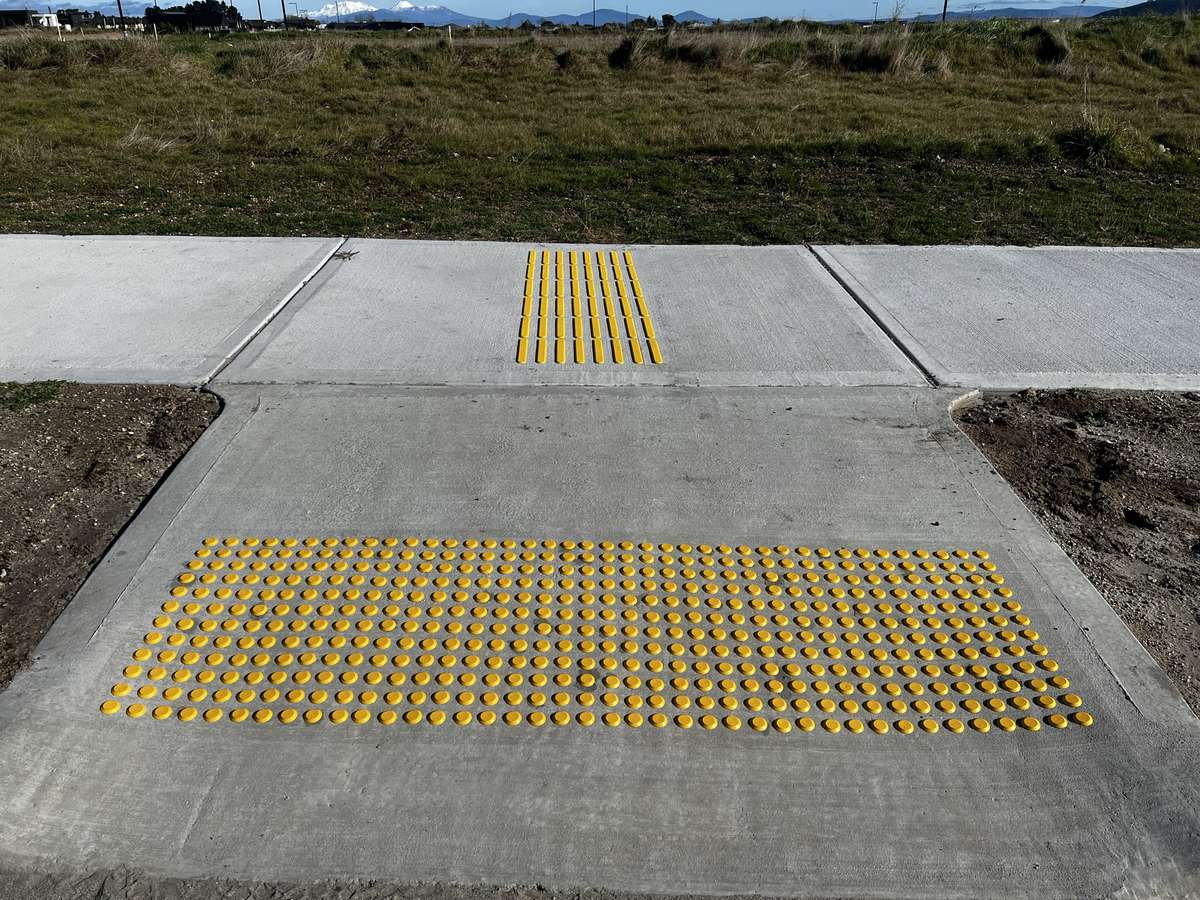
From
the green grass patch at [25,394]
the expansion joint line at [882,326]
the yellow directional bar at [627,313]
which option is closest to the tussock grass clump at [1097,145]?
the expansion joint line at [882,326]

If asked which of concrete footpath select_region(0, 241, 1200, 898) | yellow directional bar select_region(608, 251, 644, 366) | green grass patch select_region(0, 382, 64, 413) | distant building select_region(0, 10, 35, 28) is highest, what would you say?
distant building select_region(0, 10, 35, 28)

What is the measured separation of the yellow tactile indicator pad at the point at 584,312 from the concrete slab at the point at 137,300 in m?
1.65

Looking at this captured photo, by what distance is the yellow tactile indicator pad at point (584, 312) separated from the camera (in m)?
5.24

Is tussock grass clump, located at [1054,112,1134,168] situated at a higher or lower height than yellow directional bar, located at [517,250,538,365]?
higher

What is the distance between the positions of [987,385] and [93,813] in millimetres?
4491

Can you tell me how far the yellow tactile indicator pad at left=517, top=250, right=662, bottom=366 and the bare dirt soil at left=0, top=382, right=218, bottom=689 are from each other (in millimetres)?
1904

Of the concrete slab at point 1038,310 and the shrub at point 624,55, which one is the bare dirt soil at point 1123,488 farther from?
the shrub at point 624,55

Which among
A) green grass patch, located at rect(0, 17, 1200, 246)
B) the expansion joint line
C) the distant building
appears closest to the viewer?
the expansion joint line

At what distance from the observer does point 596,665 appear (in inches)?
115

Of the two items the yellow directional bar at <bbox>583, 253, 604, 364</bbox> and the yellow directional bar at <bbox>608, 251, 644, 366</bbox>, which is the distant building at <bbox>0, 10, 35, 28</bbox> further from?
the yellow directional bar at <bbox>608, 251, 644, 366</bbox>

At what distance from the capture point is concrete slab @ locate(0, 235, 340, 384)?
4914 mm

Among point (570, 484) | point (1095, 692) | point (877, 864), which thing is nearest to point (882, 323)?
point (570, 484)

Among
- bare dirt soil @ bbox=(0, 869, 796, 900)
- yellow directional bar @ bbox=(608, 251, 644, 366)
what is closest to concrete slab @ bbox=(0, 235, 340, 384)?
yellow directional bar @ bbox=(608, 251, 644, 366)

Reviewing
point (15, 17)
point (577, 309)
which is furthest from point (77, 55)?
point (15, 17)
